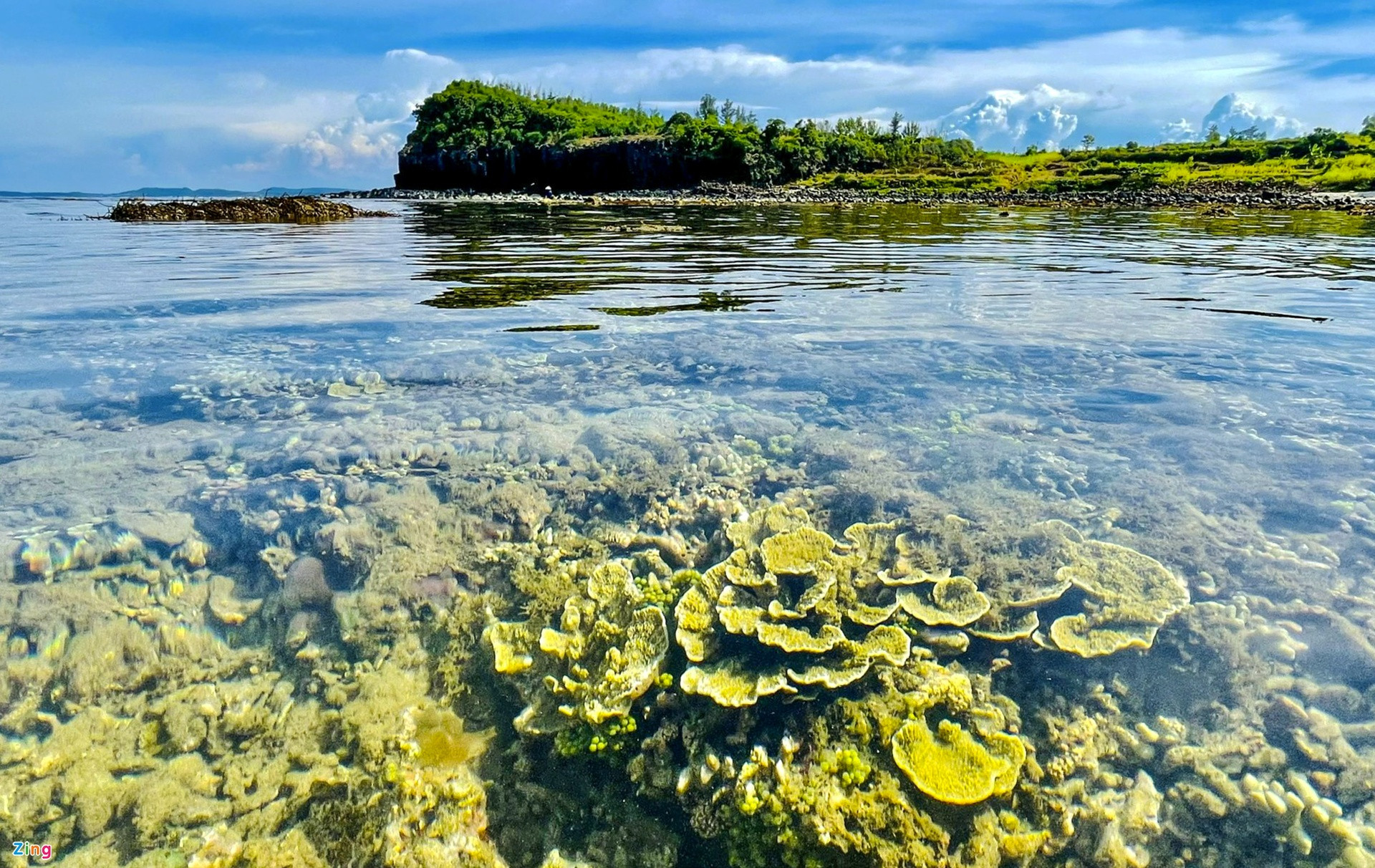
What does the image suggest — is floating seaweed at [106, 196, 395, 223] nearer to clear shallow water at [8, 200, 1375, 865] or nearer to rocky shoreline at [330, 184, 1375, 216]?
rocky shoreline at [330, 184, 1375, 216]

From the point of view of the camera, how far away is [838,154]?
3529 inches

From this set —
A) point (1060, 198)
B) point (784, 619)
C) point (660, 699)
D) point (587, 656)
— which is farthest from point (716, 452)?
point (1060, 198)

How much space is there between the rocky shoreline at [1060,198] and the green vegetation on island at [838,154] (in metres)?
4.29

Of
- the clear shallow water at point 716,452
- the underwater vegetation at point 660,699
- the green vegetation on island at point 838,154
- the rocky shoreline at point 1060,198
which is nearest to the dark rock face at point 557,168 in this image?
the green vegetation on island at point 838,154

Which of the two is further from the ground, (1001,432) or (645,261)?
(645,261)

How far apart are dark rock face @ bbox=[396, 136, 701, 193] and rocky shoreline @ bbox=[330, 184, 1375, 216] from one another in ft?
73.9

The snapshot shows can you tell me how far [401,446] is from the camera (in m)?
5.46

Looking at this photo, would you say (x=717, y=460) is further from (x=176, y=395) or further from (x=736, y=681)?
(x=176, y=395)

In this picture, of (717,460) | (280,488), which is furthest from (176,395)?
(717,460)

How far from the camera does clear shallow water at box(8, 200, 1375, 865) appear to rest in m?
3.04

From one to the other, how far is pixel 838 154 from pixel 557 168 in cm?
3841

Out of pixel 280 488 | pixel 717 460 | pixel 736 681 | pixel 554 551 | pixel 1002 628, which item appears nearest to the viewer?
pixel 736 681

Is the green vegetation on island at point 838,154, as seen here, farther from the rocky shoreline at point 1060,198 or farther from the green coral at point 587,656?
the green coral at point 587,656

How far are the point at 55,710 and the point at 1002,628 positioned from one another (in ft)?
14.4
